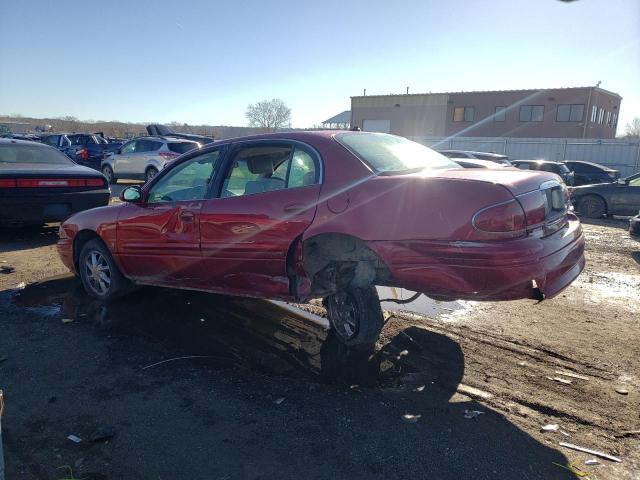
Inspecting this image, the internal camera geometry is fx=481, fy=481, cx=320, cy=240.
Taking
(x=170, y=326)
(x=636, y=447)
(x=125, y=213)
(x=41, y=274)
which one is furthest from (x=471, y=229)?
(x=41, y=274)

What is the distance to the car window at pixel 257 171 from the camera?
4.09 m

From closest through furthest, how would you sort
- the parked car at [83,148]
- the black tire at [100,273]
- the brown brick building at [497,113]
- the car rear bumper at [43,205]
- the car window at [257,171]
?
the car window at [257,171] < the black tire at [100,273] < the car rear bumper at [43,205] < the parked car at [83,148] < the brown brick building at [497,113]

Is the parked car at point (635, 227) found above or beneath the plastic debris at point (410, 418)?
above

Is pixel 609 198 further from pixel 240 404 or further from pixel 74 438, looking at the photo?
pixel 74 438

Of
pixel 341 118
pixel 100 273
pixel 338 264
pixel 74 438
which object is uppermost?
pixel 341 118

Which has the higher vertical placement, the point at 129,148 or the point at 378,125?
the point at 378,125

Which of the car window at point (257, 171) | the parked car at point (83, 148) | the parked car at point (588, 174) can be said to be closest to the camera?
the car window at point (257, 171)

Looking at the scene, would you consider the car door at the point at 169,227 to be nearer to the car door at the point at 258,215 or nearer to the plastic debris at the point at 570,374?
the car door at the point at 258,215

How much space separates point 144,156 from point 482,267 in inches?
615

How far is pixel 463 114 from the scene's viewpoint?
44844 mm

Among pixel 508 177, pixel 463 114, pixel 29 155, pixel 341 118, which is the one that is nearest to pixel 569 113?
pixel 463 114

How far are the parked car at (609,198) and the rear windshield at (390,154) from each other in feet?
31.0

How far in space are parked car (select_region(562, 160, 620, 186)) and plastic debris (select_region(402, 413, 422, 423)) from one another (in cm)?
1642

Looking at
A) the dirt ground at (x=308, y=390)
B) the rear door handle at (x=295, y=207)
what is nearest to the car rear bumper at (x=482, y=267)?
the rear door handle at (x=295, y=207)
